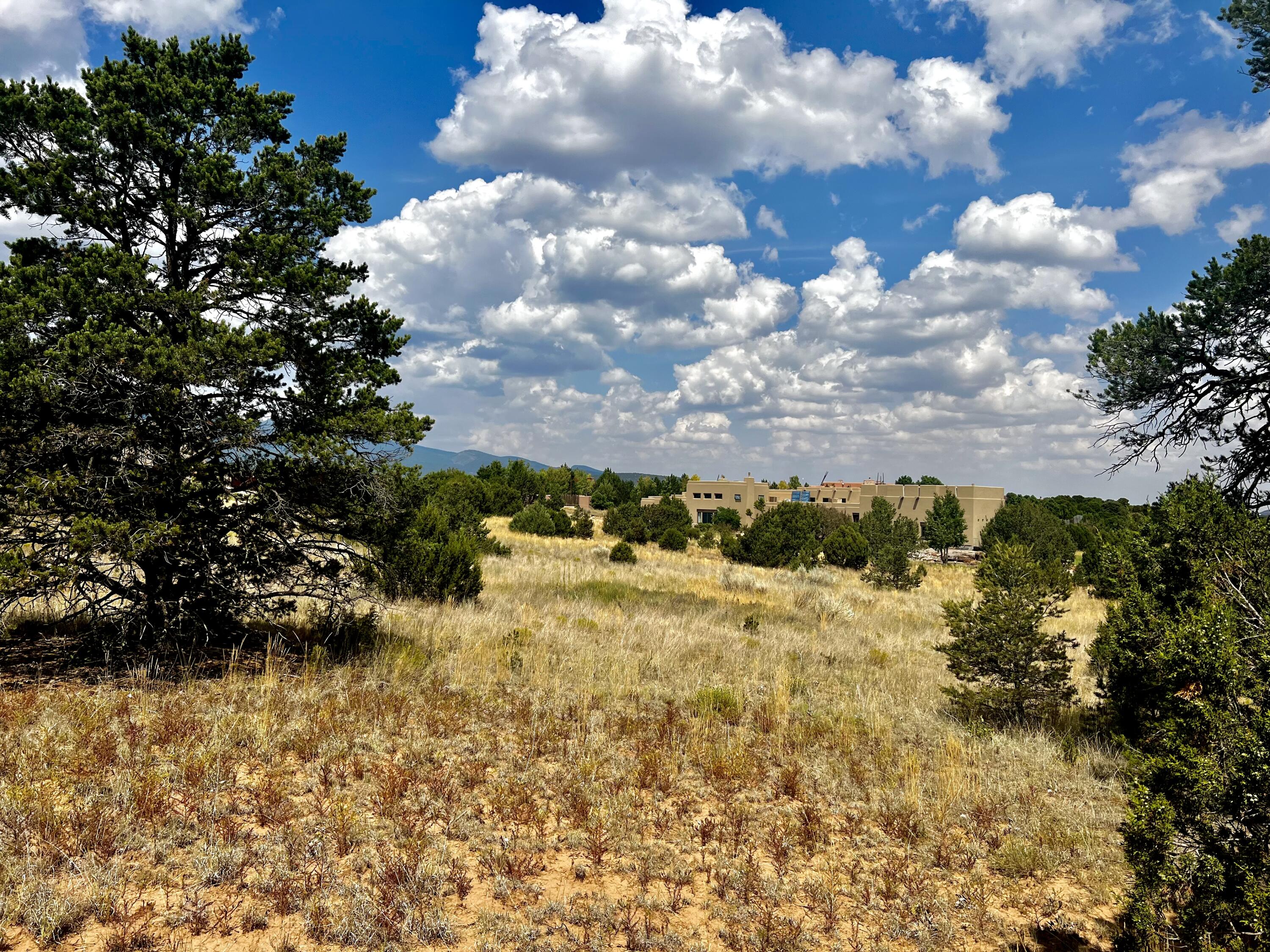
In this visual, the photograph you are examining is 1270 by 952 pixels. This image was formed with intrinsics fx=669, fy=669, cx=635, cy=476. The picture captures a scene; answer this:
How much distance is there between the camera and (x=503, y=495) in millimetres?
51375

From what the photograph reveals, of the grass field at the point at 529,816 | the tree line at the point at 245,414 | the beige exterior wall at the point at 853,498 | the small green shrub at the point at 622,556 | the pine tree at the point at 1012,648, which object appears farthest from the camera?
the beige exterior wall at the point at 853,498

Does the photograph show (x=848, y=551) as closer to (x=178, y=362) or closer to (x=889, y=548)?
(x=889, y=548)

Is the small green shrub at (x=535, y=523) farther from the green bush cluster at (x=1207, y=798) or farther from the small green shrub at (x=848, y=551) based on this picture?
the green bush cluster at (x=1207, y=798)

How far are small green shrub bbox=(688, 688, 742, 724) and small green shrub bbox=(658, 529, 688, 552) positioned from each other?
1162 inches

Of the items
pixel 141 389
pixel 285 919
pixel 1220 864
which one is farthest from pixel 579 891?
pixel 141 389

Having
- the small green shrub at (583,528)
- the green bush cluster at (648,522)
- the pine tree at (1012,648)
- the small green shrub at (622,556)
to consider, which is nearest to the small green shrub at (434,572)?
the pine tree at (1012,648)

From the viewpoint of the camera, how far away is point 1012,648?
8.62 m

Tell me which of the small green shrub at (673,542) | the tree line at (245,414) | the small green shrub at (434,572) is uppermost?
the tree line at (245,414)

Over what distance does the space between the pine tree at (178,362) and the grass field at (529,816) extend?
56.7 inches

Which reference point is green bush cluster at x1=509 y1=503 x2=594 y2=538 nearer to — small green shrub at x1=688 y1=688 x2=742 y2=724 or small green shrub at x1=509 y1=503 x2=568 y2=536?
small green shrub at x1=509 y1=503 x2=568 y2=536

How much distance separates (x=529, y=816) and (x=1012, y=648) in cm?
667

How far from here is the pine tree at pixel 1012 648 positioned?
8586 mm

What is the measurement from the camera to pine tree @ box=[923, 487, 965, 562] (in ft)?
178

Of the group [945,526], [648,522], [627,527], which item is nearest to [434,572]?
[627,527]
